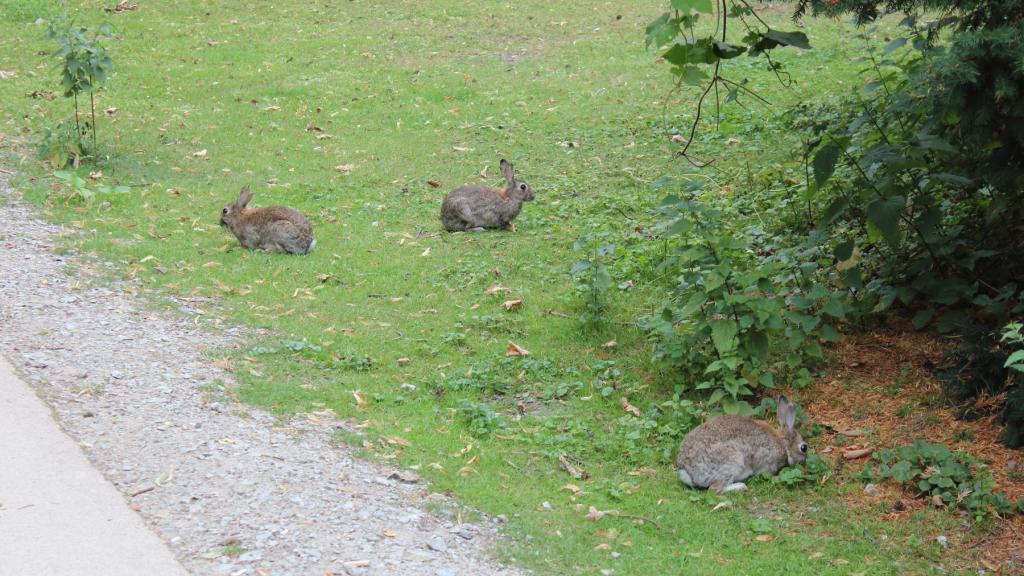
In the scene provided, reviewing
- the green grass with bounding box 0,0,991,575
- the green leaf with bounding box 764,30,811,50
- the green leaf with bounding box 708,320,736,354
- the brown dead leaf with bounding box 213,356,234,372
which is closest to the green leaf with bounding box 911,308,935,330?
the green leaf with bounding box 708,320,736,354

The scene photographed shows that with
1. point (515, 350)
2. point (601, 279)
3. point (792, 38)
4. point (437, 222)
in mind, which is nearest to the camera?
point (792, 38)

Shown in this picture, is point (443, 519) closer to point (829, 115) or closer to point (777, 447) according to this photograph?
point (777, 447)

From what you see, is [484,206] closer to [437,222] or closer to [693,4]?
[437,222]

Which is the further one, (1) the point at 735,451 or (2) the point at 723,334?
(2) the point at 723,334

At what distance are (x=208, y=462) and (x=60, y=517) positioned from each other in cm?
97

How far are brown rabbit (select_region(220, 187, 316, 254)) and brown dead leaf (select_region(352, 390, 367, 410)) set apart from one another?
3761 mm

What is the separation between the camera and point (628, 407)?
24.7 ft

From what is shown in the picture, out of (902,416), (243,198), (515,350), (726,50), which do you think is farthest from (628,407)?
(243,198)

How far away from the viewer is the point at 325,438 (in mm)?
6781

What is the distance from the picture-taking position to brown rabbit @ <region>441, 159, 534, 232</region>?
11805 millimetres

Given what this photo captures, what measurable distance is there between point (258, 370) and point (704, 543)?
3.81 meters

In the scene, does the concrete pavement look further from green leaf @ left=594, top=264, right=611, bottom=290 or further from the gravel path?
green leaf @ left=594, top=264, right=611, bottom=290

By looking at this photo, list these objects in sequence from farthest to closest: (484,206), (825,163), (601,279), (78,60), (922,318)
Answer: (78,60) → (484,206) → (601,279) → (922,318) → (825,163)

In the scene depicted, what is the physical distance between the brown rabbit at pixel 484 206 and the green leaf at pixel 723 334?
507 centimetres
